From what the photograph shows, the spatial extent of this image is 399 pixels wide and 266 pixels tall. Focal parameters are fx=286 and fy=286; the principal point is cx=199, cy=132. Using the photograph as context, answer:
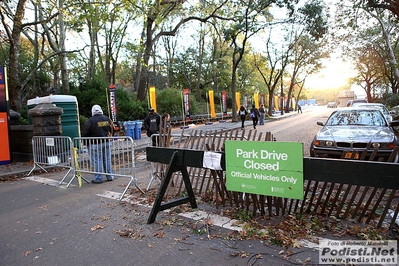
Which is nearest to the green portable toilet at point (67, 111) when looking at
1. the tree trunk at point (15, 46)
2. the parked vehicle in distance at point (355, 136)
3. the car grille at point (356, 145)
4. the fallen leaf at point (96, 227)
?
the tree trunk at point (15, 46)

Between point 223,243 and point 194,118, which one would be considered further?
point 194,118

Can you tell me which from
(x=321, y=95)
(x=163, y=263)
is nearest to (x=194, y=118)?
(x=163, y=263)

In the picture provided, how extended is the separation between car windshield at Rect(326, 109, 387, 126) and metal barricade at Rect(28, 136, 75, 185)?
774 centimetres

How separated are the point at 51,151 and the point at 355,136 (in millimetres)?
8370

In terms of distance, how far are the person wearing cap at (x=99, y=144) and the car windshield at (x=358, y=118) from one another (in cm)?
623

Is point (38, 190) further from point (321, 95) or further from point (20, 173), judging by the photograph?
point (321, 95)

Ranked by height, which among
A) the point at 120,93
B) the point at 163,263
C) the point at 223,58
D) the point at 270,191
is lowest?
the point at 163,263

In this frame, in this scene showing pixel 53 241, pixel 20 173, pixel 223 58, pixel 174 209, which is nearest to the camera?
pixel 53 241

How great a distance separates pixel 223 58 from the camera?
126 feet

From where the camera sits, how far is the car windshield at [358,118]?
782 centimetres

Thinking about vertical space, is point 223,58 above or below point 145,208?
above

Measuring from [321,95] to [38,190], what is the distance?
15973cm

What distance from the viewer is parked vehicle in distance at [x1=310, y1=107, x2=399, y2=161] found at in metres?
6.25

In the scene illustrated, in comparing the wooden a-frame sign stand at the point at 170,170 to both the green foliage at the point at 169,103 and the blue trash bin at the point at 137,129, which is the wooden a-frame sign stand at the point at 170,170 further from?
the green foliage at the point at 169,103
